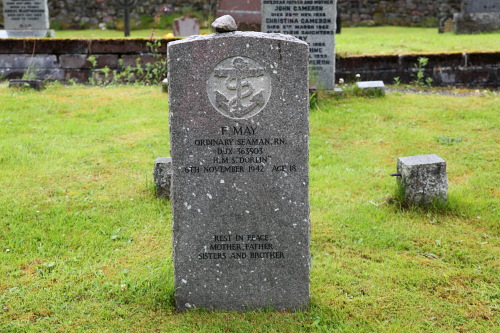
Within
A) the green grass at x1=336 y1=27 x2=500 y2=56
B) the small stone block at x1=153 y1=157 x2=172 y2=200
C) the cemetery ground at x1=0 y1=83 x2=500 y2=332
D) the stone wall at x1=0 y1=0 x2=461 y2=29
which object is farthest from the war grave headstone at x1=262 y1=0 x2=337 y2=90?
the stone wall at x1=0 y1=0 x2=461 y2=29

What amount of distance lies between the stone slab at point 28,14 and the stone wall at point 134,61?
4813 millimetres

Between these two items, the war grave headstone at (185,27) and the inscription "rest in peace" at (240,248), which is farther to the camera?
the war grave headstone at (185,27)

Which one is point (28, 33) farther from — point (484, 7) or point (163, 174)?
point (484, 7)

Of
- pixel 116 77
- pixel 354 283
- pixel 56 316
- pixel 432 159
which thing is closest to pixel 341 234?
pixel 354 283

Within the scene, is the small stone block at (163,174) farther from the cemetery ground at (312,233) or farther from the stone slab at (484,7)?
the stone slab at (484,7)

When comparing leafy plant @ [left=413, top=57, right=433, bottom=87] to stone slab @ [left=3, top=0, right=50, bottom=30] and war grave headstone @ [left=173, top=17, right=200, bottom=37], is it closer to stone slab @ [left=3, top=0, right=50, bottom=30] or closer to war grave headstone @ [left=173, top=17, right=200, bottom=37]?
war grave headstone @ [left=173, top=17, right=200, bottom=37]

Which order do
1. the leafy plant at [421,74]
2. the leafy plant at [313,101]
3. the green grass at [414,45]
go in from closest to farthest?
the leafy plant at [313,101] → the leafy plant at [421,74] → the green grass at [414,45]

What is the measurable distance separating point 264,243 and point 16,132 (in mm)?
4904

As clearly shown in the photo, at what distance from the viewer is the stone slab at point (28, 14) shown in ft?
51.6

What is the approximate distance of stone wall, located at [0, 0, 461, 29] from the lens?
21578 millimetres

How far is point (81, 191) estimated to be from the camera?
18.0 ft

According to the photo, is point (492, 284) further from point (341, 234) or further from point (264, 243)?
point (264, 243)

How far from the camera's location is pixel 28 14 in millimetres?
15789

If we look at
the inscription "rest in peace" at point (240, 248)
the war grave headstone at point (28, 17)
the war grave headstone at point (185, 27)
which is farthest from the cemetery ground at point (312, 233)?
the war grave headstone at point (185, 27)
